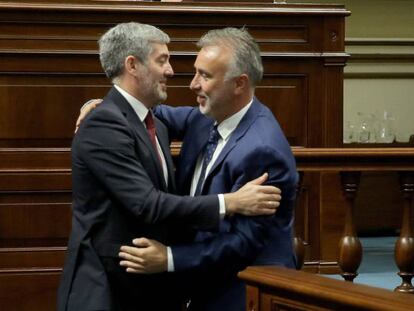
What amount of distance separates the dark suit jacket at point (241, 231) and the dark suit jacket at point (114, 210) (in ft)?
0.25

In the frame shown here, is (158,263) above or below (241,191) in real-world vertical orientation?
below

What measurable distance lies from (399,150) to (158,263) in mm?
1157

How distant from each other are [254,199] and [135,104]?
1.68ft

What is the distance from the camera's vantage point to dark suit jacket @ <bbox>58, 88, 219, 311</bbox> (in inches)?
111

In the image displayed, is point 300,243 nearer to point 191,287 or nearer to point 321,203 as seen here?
point 191,287

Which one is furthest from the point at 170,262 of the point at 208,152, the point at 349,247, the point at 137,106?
the point at 349,247

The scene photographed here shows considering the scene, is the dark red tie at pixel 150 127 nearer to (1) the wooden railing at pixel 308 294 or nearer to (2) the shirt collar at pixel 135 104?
(2) the shirt collar at pixel 135 104

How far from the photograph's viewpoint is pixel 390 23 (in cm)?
793

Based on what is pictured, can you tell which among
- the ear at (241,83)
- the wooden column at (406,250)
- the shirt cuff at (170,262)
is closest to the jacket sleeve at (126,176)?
the shirt cuff at (170,262)

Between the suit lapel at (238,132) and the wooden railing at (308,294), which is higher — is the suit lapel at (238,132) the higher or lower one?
the higher one

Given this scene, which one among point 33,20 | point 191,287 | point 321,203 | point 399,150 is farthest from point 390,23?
point 191,287

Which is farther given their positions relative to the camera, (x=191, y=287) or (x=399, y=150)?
(x=399, y=150)

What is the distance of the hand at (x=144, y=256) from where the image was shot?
284 cm

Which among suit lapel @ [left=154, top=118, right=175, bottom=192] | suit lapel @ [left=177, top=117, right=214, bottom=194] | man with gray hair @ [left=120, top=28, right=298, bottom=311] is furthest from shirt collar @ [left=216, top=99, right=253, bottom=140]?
suit lapel @ [left=154, top=118, right=175, bottom=192]
